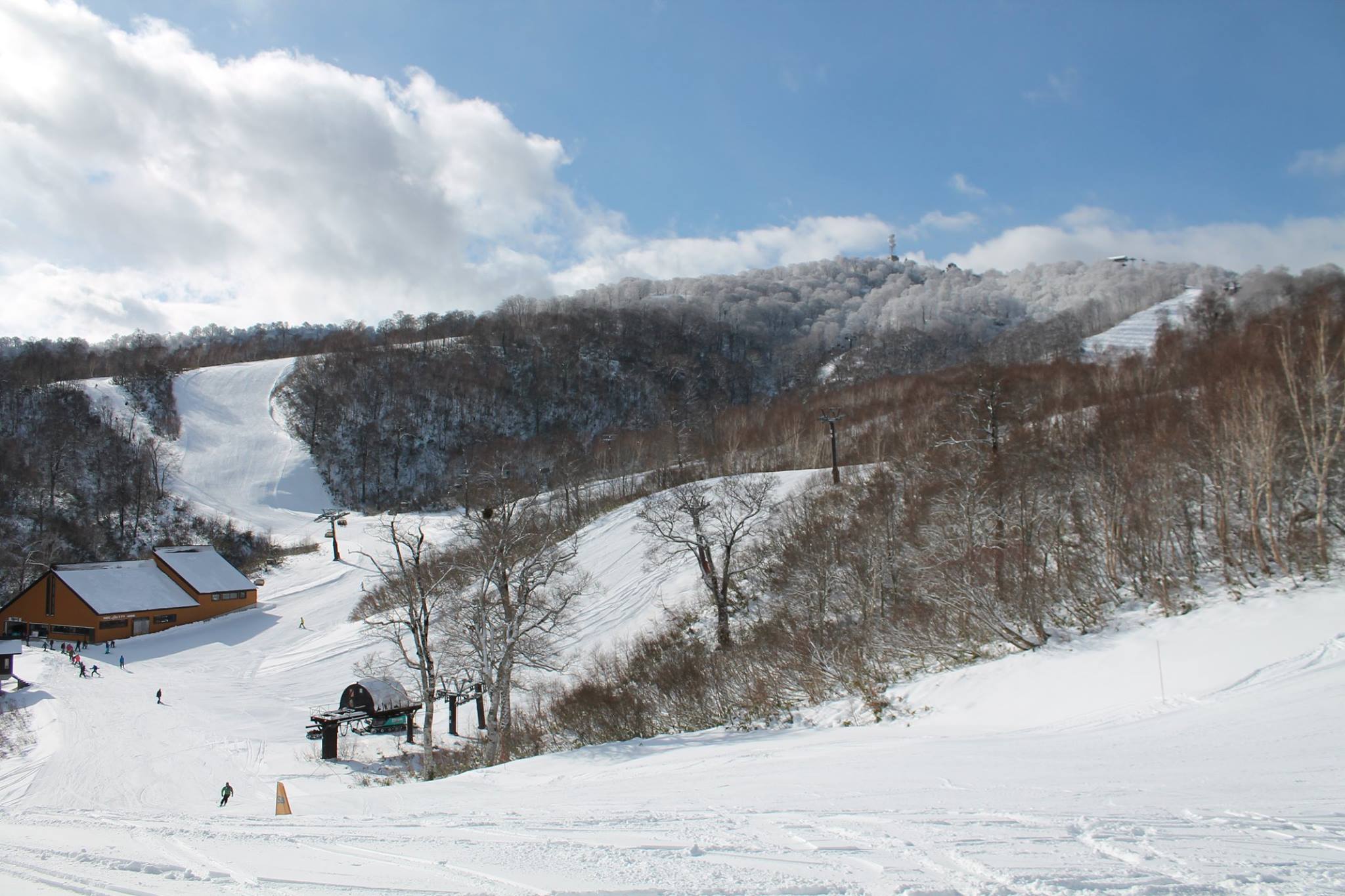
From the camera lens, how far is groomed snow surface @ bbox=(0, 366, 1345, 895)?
16.3ft

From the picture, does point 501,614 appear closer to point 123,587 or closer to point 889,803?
point 889,803

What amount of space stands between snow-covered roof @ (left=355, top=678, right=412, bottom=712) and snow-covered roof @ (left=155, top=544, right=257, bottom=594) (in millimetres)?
28819

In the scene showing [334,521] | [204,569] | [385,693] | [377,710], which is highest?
[334,521]

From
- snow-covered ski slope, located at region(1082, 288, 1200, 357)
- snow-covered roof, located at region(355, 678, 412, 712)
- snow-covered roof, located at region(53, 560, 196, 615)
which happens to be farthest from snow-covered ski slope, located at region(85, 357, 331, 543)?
snow-covered ski slope, located at region(1082, 288, 1200, 357)

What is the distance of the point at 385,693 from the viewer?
2675 centimetres

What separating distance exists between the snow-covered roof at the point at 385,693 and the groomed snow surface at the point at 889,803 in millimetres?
6032

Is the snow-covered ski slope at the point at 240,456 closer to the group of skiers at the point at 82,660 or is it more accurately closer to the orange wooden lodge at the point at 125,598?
the orange wooden lodge at the point at 125,598

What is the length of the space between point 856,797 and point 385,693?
2421 cm

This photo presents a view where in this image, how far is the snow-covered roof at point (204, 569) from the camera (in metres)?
47.8

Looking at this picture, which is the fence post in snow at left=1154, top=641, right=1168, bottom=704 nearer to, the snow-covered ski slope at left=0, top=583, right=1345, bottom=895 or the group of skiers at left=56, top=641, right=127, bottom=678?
the snow-covered ski slope at left=0, top=583, right=1345, bottom=895

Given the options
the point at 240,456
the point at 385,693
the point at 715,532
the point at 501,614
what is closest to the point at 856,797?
the point at 501,614

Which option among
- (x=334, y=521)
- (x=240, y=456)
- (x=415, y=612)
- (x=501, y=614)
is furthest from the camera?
(x=240, y=456)

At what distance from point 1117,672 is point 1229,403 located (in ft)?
38.4

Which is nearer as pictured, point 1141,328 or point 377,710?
point 377,710
